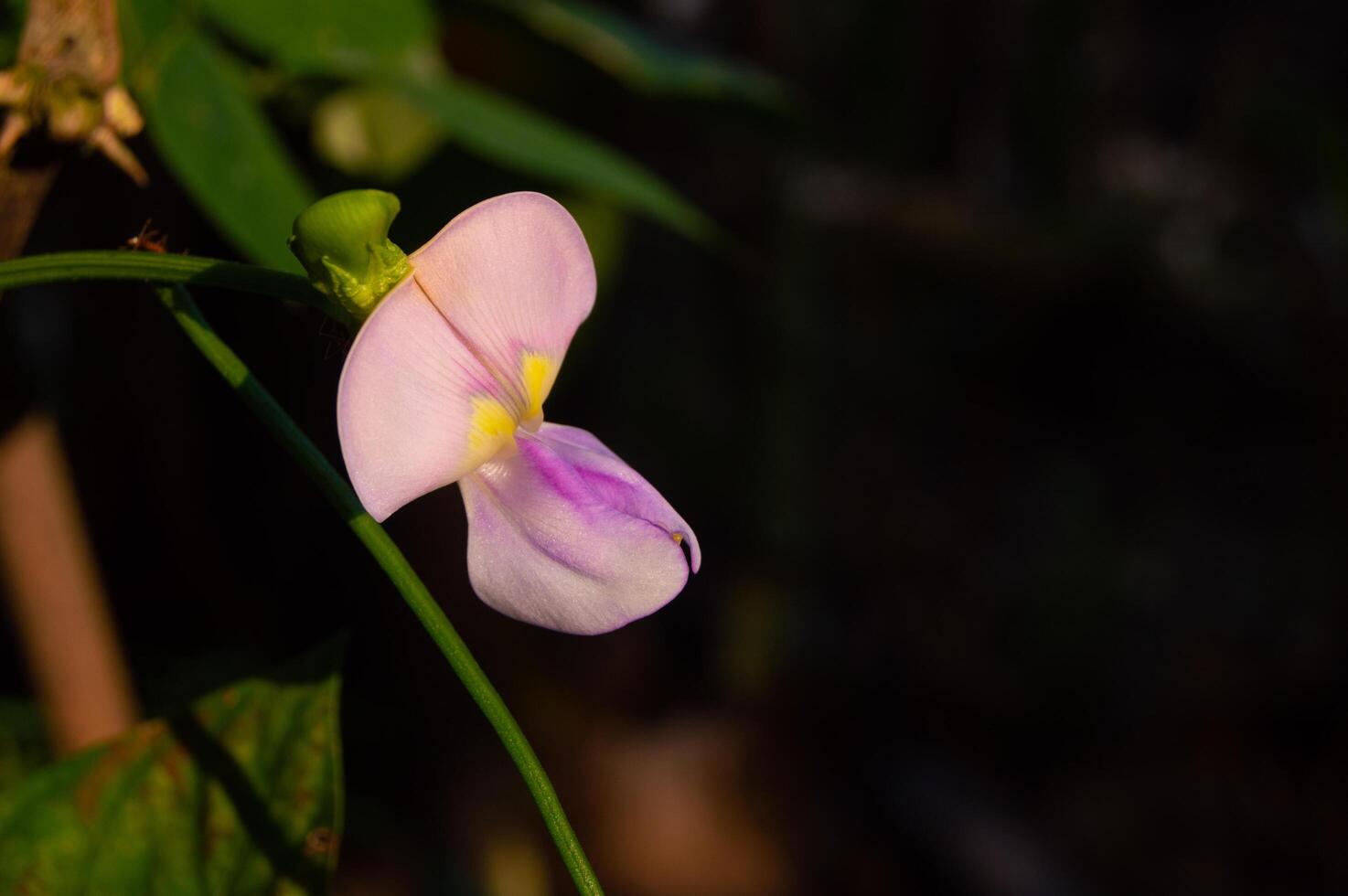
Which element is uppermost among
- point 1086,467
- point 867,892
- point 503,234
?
point 503,234

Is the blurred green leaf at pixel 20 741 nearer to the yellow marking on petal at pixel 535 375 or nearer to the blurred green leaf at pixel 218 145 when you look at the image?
the blurred green leaf at pixel 218 145

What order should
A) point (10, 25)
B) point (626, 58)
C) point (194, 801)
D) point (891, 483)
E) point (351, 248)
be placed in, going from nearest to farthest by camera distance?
point (351, 248) < point (194, 801) < point (10, 25) < point (626, 58) < point (891, 483)

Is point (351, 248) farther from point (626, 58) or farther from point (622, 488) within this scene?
point (626, 58)

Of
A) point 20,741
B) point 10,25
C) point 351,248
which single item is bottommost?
point 20,741

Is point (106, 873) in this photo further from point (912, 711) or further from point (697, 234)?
point (912, 711)

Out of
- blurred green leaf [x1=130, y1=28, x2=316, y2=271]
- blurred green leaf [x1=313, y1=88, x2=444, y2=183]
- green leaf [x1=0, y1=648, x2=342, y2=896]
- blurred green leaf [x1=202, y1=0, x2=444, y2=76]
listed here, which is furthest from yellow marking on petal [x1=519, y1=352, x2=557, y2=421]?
blurred green leaf [x1=313, y1=88, x2=444, y2=183]

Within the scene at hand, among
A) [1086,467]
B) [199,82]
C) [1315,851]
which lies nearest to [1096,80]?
[1086,467]

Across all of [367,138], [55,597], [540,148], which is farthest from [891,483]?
[55,597]
